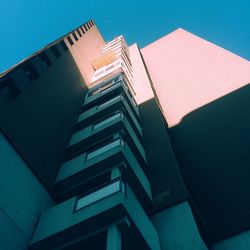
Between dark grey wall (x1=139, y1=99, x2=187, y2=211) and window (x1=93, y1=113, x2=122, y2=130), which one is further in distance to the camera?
window (x1=93, y1=113, x2=122, y2=130)

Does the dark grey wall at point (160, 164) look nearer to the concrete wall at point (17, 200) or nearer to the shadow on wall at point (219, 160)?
the shadow on wall at point (219, 160)

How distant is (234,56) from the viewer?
24672 millimetres

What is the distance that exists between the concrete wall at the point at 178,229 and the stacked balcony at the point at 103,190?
1.75ft

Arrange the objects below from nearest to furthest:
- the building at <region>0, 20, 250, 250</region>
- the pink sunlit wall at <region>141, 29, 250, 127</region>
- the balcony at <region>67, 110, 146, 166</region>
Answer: the building at <region>0, 20, 250, 250</region>
the balcony at <region>67, 110, 146, 166</region>
the pink sunlit wall at <region>141, 29, 250, 127</region>

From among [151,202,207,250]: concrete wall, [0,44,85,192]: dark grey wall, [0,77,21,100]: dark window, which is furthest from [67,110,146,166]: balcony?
[0,77,21,100]: dark window

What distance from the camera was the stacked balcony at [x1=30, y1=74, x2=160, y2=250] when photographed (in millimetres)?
8625

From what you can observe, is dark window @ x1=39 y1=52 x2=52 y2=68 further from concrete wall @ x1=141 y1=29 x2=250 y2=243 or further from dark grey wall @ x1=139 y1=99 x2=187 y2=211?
concrete wall @ x1=141 y1=29 x2=250 y2=243

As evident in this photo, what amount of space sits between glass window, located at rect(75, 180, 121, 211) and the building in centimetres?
4

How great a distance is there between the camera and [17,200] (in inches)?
367

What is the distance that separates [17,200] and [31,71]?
25.0 ft

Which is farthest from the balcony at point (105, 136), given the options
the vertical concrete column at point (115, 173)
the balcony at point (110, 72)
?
the balcony at point (110, 72)

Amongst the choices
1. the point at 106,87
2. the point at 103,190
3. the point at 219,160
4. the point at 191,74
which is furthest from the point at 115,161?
the point at 191,74

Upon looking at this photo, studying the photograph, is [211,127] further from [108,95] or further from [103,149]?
[103,149]

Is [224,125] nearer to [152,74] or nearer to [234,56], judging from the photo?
[234,56]
